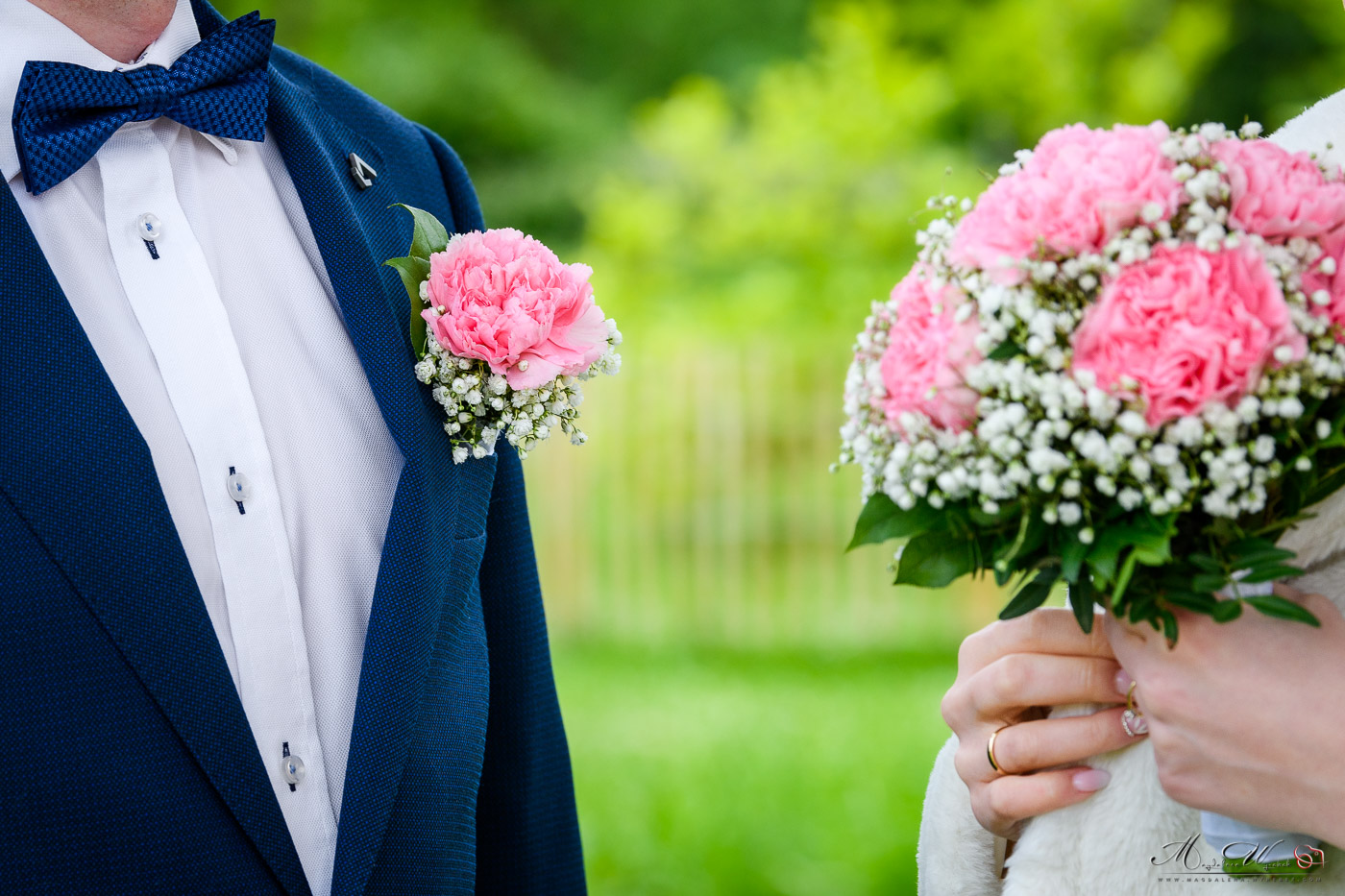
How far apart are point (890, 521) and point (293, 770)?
0.90 meters

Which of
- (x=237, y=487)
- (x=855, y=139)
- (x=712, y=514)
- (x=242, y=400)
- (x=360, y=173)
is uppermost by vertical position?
(x=855, y=139)

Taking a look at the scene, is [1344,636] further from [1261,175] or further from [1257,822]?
[1261,175]

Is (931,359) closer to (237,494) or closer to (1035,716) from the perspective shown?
(1035,716)

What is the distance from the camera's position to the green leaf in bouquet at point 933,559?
135cm

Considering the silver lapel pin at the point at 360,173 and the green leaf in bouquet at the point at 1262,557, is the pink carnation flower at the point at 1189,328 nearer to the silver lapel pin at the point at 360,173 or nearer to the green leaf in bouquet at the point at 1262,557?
the green leaf in bouquet at the point at 1262,557

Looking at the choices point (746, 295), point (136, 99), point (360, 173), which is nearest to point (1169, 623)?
point (360, 173)

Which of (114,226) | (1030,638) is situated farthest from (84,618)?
(1030,638)

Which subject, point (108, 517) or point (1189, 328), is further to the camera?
point (108, 517)

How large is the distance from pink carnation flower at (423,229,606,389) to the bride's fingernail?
90cm

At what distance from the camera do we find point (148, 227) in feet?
5.49

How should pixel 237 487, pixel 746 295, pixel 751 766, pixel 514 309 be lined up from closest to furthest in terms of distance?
pixel 237 487 < pixel 514 309 < pixel 751 766 < pixel 746 295

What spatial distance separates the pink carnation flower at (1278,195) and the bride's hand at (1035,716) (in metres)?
0.56

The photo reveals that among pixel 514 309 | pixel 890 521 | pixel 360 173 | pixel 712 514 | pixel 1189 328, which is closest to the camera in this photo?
pixel 1189 328

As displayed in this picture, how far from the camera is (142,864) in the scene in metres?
1.48
